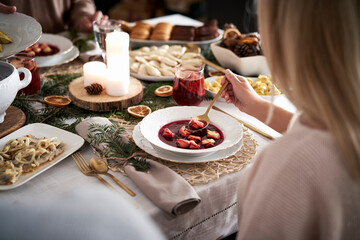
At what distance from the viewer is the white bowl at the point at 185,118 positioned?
43.0 inches

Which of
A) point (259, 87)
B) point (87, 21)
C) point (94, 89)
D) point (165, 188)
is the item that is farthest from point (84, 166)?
point (87, 21)

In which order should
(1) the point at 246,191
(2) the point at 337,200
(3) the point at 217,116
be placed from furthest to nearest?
(3) the point at 217,116
(1) the point at 246,191
(2) the point at 337,200

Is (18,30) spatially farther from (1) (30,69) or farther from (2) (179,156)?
(2) (179,156)

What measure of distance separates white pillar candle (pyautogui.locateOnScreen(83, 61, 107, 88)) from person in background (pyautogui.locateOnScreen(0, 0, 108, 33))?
Answer: 91 cm

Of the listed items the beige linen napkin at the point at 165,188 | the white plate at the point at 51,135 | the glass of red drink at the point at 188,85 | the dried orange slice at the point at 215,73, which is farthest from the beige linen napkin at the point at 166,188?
the dried orange slice at the point at 215,73

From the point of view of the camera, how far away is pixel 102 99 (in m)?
1.50

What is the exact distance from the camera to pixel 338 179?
671 millimetres

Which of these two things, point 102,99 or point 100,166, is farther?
point 102,99

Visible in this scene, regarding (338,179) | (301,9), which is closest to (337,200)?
(338,179)

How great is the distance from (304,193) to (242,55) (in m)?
1.28

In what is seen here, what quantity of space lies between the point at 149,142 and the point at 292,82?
568mm

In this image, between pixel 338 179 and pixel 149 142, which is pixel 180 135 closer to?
pixel 149 142

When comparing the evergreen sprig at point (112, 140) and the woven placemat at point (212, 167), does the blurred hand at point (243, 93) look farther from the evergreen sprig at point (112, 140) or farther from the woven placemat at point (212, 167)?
the evergreen sprig at point (112, 140)

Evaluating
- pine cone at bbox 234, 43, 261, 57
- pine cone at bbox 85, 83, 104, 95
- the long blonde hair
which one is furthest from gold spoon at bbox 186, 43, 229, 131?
the long blonde hair
